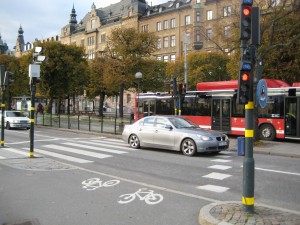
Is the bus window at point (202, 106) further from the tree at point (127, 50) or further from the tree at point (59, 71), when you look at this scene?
the tree at point (59, 71)

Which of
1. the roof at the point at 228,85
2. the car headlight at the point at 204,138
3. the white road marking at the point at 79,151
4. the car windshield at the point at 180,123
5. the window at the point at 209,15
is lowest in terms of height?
the white road marking at the point at 79,151

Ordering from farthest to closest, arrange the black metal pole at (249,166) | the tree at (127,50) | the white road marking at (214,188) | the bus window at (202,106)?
the tree at (127,50) < the bus window at (202,106) < the white road marking at (214,188) < the black metal pole at (249,166)

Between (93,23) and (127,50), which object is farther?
(93,23)

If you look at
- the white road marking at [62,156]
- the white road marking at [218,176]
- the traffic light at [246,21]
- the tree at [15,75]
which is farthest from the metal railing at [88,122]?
the tree at [15,75]

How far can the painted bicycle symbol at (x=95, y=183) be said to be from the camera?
26.2 feet

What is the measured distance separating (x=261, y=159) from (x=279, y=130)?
21.7 feet

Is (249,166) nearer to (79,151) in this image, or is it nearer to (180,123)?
(180,123)

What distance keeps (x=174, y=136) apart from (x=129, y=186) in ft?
19.0

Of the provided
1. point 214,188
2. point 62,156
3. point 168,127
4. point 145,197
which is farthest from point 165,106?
point 145,197

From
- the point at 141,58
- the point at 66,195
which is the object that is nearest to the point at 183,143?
the point at 66,195

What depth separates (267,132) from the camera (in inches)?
757

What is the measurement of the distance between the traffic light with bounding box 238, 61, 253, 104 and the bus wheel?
14.0 metres

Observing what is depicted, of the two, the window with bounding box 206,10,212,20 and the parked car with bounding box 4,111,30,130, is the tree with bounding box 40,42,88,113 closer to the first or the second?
the parked car with bounding box 4,111,30,130

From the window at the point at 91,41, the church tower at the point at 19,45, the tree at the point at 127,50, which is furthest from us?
the church tower at the point at 19,45
